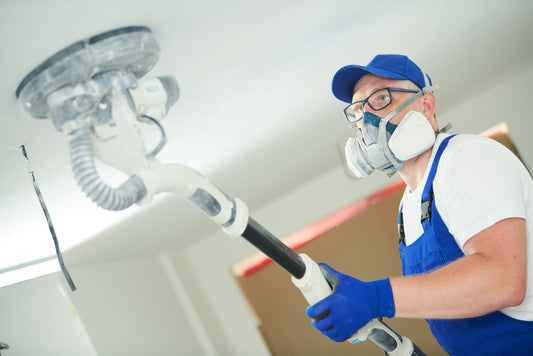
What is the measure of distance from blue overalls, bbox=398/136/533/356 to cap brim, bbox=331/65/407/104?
A: 1.09ft

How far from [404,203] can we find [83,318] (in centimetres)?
247

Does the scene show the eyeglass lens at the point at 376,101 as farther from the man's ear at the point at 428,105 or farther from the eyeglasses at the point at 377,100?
the man's ear at the point at 428,105

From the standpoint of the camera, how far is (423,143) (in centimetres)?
175

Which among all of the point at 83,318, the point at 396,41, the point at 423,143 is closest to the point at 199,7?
the point at 423,143

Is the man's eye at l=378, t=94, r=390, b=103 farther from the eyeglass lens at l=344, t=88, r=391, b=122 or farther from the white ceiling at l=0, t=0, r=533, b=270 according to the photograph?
the white ceiling at l=0, t=0, r=533, b=270

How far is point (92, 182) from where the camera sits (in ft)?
3.68

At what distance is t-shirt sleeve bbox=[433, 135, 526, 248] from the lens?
138 cm

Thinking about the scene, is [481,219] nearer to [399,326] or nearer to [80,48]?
[80,48]

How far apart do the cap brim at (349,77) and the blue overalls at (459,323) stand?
13.1 inches

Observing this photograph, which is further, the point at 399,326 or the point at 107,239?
the point at 399,326

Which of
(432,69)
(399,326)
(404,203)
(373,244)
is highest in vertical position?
(432,69)

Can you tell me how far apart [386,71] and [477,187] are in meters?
0.63

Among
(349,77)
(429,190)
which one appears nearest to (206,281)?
(349,77)

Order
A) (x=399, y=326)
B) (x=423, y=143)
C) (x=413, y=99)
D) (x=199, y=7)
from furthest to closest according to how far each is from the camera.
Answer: (x=399, y=326) → (x=413, y=99) → (x=423, y=143) → (x=199, y=7)
